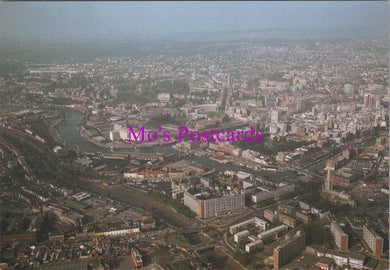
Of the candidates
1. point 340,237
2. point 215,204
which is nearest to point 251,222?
point 215,204

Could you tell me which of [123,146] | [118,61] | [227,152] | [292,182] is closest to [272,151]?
[227,152]

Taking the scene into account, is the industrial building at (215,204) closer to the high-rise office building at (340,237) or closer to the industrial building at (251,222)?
the industrial building at (251,222)

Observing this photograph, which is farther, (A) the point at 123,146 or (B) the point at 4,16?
(A) the point at 123,146

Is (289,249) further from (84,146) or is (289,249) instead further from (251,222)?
(84,146)

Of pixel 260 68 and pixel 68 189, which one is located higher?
pixel 260 68

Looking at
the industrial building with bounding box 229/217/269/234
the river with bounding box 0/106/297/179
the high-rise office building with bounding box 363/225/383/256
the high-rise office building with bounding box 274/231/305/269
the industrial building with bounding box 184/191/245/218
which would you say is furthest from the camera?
the river with bounding box 0/106/297/179

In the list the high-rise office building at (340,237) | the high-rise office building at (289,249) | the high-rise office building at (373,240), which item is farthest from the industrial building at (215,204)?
the high-rise office building at (373,240)

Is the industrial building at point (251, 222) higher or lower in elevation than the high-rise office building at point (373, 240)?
lower

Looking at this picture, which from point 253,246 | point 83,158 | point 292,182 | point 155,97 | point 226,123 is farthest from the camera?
point 155,97

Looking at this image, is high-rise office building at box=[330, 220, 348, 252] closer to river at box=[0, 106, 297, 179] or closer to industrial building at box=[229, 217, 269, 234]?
industrial building at box=[229, 217, 269, 234]

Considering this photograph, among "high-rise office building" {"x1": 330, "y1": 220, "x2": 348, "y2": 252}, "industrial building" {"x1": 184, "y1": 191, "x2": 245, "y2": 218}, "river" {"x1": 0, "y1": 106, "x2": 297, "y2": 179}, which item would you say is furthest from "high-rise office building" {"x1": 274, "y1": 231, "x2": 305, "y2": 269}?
"river" {"x1": 0, "y1": 106, "x2": 297, "y2": 179}

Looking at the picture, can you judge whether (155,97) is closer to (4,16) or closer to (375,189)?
(4,16)
